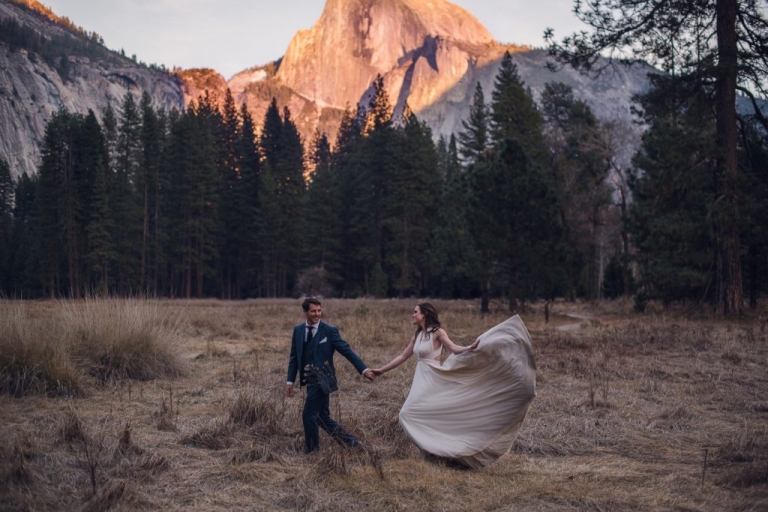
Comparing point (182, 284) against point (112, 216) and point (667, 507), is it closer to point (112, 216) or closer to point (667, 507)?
point (112, 216)

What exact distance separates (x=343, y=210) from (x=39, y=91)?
91.2 metres

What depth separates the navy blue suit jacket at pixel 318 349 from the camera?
654 cm

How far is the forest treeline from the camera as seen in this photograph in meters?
26.4

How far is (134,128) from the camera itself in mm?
58156

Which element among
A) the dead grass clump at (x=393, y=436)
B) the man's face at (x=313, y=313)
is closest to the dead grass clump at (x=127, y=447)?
the man's face at (x=313, y=313)

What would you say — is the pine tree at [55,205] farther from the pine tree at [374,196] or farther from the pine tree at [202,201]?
the pine tree at [374,196]

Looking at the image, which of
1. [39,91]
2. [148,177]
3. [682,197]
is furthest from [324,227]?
[39,91]

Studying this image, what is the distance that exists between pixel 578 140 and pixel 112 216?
3556cm

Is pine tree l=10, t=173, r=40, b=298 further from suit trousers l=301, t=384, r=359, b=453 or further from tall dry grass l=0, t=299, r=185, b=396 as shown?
suit trousers l=301, t=384, r=359, b=453

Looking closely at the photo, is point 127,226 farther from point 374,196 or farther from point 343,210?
point 374,196

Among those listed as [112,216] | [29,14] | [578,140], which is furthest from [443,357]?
[29,14]

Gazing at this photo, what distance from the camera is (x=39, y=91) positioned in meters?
119

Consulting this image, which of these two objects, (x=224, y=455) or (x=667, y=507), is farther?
(x=224, y=455)

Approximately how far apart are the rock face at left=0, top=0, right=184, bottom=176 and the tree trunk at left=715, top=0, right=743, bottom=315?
75.9 metres
